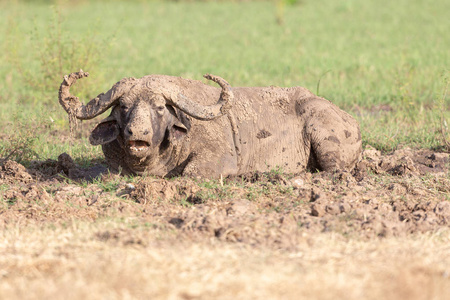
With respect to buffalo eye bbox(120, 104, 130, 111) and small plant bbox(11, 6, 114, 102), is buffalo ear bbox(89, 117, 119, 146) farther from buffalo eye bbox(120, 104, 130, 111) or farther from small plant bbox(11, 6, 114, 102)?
small plant bbox(11, 6, 114, 102)

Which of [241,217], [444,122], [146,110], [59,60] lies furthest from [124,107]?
[444,122]

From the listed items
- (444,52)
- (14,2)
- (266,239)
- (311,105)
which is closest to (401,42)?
(444,52)

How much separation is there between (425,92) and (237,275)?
25.0 ft

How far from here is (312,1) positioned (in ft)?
81.7

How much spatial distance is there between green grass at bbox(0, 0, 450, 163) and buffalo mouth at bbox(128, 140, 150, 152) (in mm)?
1736

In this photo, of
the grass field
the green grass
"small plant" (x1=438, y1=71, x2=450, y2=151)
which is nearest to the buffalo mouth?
the grass field

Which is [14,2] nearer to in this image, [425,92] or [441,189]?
[425,92]

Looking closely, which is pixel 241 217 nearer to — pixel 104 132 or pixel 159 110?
pixel 159 110

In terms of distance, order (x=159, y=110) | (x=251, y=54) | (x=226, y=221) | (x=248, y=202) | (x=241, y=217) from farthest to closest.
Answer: (x=251, y=54), (x=159, y=110), (x=248, y=202), (x=241, y=217), (x=226, y=221)

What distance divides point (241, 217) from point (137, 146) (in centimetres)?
134

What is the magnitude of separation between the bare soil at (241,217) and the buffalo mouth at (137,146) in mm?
337

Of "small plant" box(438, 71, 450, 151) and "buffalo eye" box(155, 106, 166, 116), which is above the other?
"buffalo eye" box(155, 106, 166, 116)

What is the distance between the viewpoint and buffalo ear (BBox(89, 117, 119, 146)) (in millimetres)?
6363

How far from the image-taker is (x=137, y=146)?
6.01 meters
